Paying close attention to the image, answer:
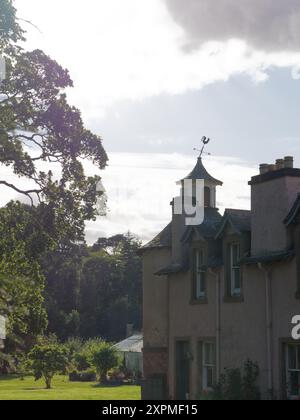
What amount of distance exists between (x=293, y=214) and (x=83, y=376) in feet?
126

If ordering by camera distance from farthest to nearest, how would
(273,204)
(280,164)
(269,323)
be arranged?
(280,164), (273,204), (269,323)

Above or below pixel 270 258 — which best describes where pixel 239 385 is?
below

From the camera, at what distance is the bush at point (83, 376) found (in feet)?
185

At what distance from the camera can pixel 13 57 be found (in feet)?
89.6

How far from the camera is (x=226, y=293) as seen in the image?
24.5 m

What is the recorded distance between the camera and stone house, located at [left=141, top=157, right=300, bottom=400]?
21578 mm

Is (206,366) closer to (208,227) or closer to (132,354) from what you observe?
(208,227)

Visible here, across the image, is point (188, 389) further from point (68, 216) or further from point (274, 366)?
point (68, 216)

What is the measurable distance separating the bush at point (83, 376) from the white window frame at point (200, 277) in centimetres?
3200

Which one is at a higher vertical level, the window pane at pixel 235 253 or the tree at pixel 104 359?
the window pane at pixel 235 253

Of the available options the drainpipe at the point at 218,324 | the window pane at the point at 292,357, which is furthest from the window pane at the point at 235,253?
the window pane at the point at 292,357

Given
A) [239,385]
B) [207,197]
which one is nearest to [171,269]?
[207,197]

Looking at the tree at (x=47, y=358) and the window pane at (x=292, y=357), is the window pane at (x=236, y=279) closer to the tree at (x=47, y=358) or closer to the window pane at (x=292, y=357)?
the window pane at (x=292, y=357)
